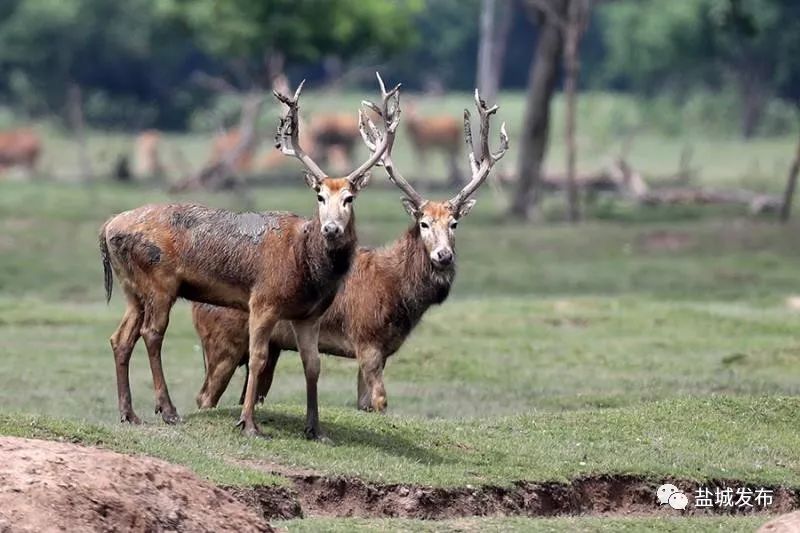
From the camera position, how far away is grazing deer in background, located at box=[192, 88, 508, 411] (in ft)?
46.0

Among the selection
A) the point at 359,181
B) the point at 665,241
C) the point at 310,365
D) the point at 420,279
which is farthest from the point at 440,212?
the point at 665,241

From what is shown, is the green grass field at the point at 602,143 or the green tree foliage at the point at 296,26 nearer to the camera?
the green tree foliage at the point at 296,26

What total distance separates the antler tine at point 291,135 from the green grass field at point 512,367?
177 centimetres

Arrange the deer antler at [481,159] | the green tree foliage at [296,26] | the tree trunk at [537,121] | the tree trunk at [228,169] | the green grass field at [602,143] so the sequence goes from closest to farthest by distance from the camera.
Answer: the deer antler at [481,159]
the tree trunk at [537,121]
the tree trunk at [228,169]
the green tree foliage at [296,26]
the green grass field at [602,143]

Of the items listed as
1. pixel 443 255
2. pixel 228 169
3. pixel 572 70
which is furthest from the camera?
pixel 228 169

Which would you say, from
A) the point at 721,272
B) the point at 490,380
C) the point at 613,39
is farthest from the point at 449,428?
the point at 613,39

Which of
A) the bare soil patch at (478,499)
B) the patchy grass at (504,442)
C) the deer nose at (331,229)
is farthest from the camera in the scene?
the deer nose at (331,229)

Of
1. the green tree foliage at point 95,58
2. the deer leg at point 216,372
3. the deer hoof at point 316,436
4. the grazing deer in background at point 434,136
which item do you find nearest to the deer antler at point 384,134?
the deer hoof at point 316,436

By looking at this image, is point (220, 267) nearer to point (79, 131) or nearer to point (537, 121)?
point (537, 121)

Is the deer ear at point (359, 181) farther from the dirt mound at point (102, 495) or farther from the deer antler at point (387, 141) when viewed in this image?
the dirt mound at point (102, 495)

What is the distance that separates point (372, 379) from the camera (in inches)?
559

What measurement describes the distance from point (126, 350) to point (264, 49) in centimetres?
2665

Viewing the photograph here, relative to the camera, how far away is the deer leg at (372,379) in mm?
14086

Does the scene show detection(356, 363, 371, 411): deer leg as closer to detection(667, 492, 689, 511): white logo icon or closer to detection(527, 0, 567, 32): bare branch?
detection(667, 492, 689, 511): white logo icon
